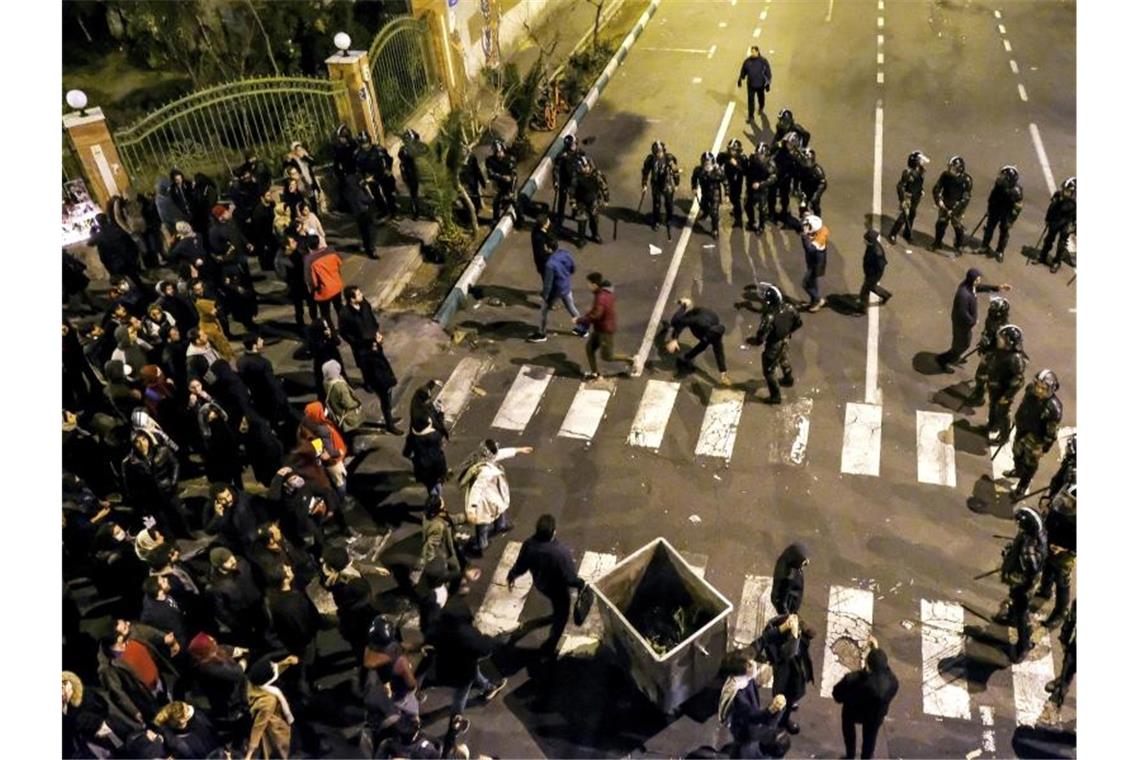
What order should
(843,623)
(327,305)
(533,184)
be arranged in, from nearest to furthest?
(843,623) → (327,305) → (533,184)

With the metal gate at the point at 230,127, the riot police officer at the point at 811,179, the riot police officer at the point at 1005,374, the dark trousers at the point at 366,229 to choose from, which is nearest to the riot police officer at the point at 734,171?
the riot police officer at the point at 811,179

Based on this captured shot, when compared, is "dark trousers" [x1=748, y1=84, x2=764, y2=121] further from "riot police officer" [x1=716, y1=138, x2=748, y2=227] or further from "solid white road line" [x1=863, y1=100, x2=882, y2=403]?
Result: "riot police officer" [x1=716, y1=138, x2=748, y2=227]

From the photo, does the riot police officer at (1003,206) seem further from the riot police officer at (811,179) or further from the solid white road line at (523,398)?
the solid white road line at (523,398)

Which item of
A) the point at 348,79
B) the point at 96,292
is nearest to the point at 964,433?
the point at 348,79

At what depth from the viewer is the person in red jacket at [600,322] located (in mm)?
10375

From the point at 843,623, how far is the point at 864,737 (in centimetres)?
149

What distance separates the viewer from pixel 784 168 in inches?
537

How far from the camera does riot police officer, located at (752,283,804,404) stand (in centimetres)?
996

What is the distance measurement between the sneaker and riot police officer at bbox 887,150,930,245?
934cm

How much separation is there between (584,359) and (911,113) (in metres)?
10.6

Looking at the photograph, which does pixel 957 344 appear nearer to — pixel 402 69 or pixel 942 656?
pixel 942 656

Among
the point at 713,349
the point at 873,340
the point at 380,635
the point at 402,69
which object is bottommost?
the point at 873,340

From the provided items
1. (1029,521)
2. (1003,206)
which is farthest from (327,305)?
(1003,206)

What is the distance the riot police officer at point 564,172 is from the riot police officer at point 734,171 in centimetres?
224
